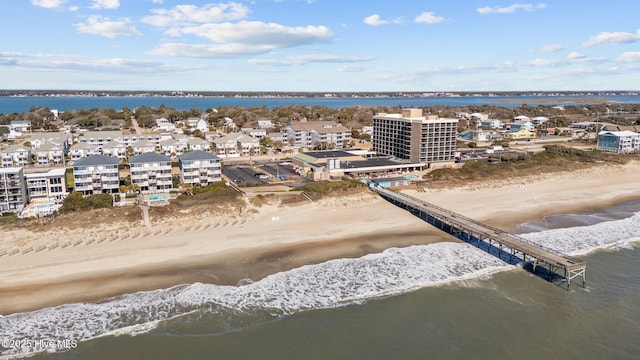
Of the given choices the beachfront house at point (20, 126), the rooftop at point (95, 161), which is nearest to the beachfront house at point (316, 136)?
the rooftop at point (95, 161)

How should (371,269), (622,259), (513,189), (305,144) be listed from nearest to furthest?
(371,269) → (622,259) → (513,189) → (305,144)

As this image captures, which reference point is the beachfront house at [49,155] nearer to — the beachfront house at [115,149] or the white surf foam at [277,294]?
the beachfront house at [115,149]

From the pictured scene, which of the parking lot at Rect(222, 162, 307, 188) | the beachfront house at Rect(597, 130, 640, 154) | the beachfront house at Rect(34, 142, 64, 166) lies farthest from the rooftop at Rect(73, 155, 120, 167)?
the beachfront house at Rect(597, 130, 640, 154)

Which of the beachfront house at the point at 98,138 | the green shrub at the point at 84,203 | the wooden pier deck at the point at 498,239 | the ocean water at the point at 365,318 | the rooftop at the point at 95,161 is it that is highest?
the beachfront house at the point at 98,138

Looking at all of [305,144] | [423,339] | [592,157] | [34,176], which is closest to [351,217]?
[423,339]

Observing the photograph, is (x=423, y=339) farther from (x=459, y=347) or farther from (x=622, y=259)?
(x=622, y=259)

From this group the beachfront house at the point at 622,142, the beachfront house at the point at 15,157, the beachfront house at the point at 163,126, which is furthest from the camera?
the beachfront house at the point at 163,126

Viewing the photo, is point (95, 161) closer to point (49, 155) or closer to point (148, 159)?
point (148, 159)
